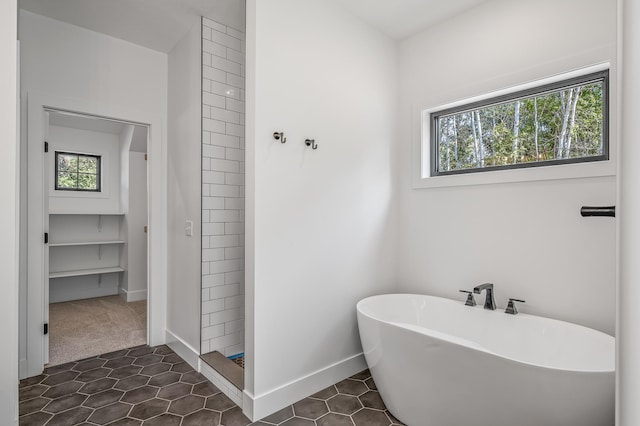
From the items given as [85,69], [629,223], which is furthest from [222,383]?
[85,69]

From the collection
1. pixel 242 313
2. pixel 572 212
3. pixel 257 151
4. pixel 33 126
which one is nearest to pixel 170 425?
pixel 242 313

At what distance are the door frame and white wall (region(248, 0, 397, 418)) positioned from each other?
150cm

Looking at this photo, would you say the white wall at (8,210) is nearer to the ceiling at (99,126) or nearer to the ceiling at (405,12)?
the ceiling at (405,12)

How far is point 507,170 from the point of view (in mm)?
2379

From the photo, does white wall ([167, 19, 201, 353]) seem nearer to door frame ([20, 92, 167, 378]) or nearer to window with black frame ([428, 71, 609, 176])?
door frame ([20, 92, 167, 378])

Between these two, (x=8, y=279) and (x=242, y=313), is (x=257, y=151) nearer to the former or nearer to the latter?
(x=8, y=279)

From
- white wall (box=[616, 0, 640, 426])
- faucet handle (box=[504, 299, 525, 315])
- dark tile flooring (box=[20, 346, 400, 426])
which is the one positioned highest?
white wall (box=[616, 0, 640, 426])

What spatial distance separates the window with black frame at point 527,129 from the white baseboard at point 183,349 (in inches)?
95.9

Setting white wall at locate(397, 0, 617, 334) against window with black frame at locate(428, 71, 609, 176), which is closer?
white wall at locate(397, 0, 617, 334)

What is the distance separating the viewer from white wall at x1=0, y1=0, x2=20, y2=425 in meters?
1.38

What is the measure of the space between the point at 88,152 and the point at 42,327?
300 centimetres

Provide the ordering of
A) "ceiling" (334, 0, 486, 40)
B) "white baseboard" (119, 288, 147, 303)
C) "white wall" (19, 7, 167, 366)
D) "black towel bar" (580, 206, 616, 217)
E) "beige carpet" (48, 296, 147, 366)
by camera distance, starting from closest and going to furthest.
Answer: "black towel bar" (580, 206, 616, 217) → "ceiling" (334, 0, 486, 40) → "white wall" (19, 7, 167, 366) → "beige carpet" (48, 296, 147, 366) → "white baseboard" (119, 288, 147, 303)

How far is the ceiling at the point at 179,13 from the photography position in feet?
8.21

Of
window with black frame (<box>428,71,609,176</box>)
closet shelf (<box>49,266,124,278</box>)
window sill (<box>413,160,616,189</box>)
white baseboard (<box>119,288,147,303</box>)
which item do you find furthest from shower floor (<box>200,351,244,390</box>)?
closet shelf (<box>49,266,124,278</box>)
